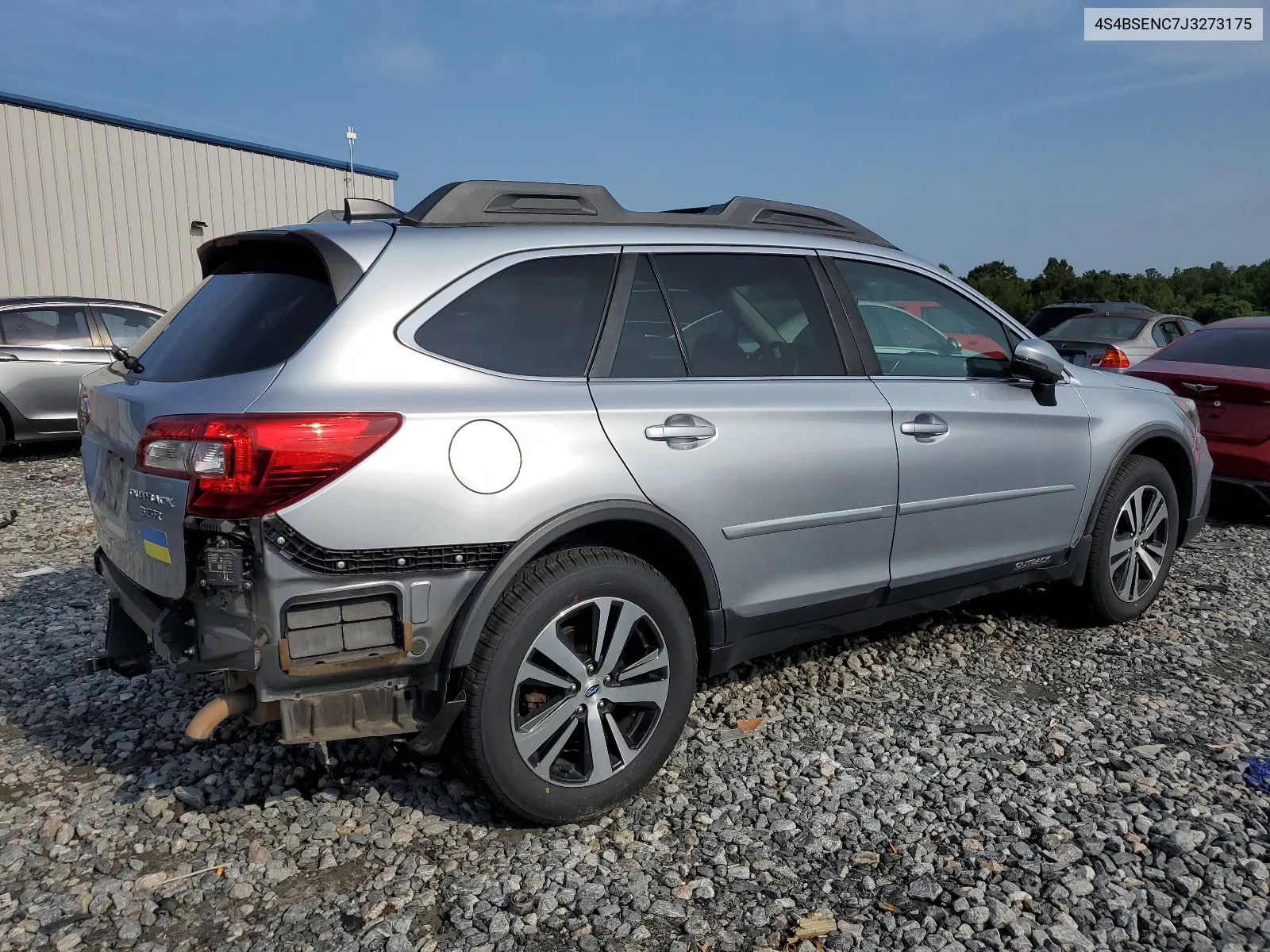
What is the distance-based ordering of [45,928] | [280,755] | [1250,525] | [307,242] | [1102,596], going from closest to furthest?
[45,928]
[307,242]
[280,755]
[1102,596]
[1250,525]

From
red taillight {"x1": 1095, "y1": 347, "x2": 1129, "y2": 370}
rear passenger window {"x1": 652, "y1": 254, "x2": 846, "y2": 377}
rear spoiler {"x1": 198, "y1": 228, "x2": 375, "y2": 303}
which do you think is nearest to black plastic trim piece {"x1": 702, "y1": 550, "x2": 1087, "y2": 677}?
rear passenger window {"x1": 652, "y1": 254, "x2": 846, "y2": 377}

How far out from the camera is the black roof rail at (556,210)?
Result: 3.08 meters

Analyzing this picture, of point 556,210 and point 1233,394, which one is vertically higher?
point 556,210

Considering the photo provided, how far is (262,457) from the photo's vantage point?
2461 millimetres

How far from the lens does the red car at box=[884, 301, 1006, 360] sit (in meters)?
4.12

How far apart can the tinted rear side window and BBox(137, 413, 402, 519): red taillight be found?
7.16 meters

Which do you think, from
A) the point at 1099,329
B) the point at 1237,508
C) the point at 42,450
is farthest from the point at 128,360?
the point at 1099,329

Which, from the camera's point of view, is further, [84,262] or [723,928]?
[84,262]

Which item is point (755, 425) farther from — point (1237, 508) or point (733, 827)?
point (1237, 508)

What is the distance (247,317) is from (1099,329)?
1205cm

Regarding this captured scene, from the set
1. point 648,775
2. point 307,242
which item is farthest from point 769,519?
point 307,242

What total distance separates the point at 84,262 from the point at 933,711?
58.1 feet

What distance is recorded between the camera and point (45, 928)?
2535 mm

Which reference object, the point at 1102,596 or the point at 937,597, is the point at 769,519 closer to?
the point at 937,597
